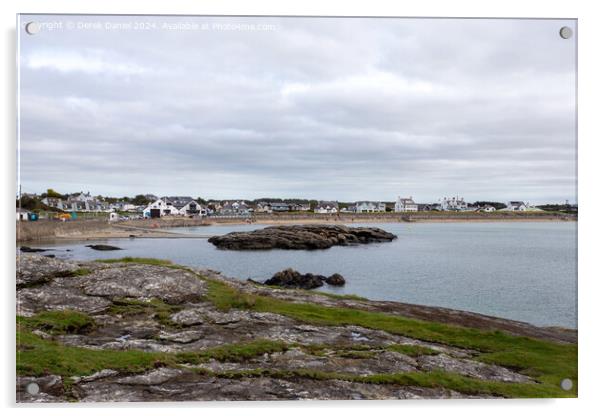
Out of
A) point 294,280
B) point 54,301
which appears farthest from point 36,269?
point 294,280

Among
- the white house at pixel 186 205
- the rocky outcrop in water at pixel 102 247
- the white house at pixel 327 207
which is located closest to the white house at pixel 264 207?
the white house at pixel 327 207

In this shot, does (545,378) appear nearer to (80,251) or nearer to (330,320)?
(330,320)

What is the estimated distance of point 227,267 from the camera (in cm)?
→ 1834

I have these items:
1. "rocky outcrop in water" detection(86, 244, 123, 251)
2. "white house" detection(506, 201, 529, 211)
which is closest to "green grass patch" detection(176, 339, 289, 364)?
"rocky outcrop in water" detection(86, 244, 123, 251)

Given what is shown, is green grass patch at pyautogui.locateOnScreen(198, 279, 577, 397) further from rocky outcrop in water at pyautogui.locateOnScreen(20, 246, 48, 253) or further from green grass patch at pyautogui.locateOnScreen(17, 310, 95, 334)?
rocky outcrop in water at pyautogui.locateOnScreen(20, 246, 48, 253)

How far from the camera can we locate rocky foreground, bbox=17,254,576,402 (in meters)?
8.07

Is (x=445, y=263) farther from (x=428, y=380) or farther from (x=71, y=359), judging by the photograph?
(x=71, y=359)

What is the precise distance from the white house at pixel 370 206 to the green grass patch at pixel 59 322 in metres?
8.92

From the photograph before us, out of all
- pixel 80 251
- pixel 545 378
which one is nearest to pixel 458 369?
pixel 545 378

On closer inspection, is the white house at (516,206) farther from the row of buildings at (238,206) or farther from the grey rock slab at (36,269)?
the grey rock slab at (36,269)

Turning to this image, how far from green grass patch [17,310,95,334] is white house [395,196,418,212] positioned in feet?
31.6

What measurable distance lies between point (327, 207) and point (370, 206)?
5.21ft

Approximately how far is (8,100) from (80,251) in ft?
18.3

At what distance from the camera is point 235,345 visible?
9109 millimetres
